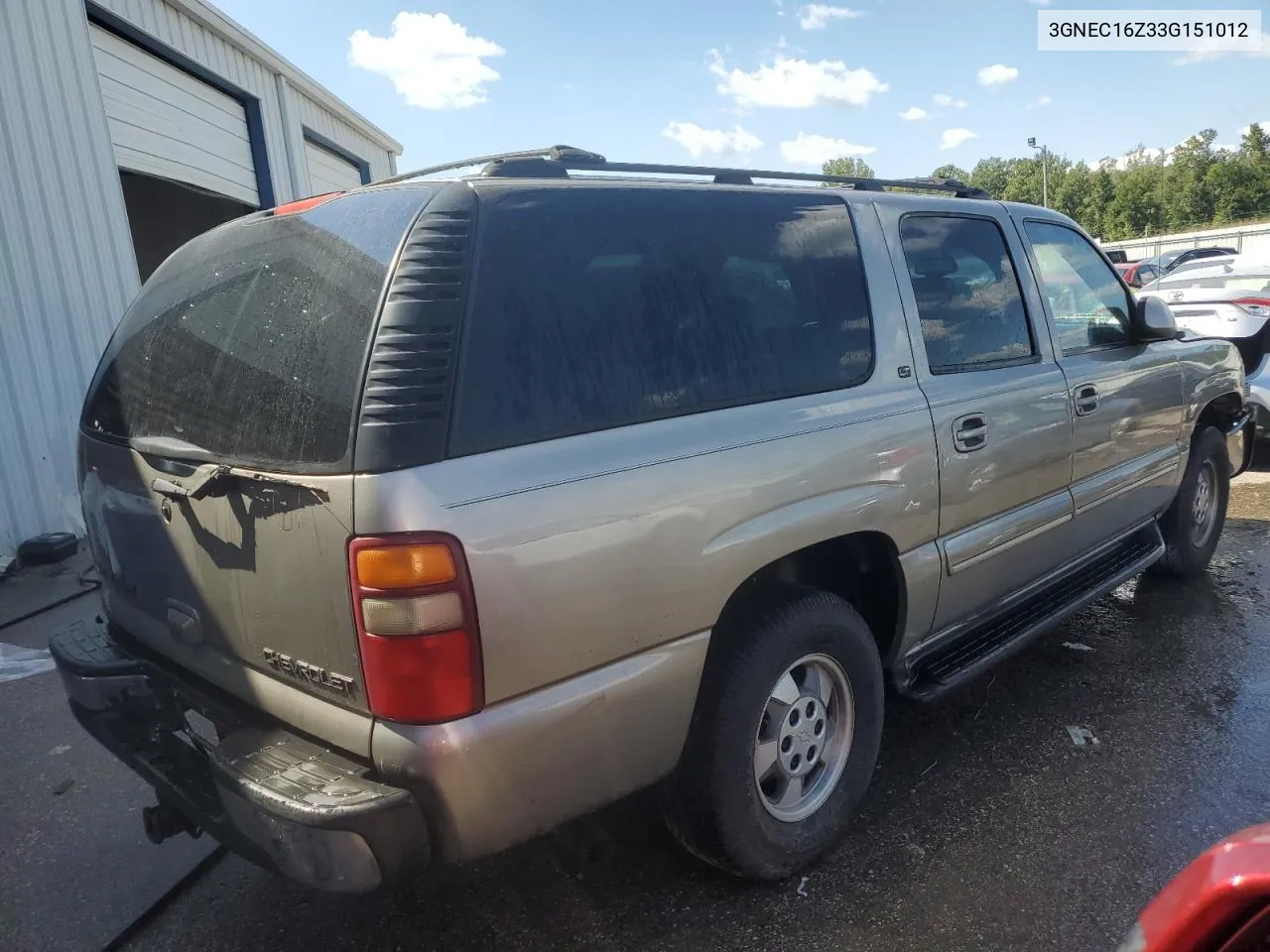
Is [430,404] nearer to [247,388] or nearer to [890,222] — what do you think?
[247,388]

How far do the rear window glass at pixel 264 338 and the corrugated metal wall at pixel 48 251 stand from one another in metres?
4.26

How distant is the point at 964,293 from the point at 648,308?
154 centimetres

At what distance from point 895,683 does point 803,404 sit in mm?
1071

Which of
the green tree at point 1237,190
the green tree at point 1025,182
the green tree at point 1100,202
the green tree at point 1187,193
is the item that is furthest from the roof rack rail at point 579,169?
the green tree at point 1025,182

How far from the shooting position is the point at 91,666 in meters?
2.35

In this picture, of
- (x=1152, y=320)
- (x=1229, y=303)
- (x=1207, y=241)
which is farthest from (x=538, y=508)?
(x=1207, y=241)

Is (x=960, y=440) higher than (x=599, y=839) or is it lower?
higher

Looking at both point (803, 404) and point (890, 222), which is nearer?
point (803, 404)

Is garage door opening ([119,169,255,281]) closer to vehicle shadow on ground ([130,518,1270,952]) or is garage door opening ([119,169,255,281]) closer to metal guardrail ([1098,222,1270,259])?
vehicle shadow on ground ([130,518,1270,952])

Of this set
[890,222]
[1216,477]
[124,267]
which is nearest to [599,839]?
[890,222]

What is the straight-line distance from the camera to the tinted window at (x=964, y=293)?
116 inches

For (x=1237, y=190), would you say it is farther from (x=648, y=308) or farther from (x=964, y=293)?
(x=648, y=308)

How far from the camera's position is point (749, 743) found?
7.39 ft

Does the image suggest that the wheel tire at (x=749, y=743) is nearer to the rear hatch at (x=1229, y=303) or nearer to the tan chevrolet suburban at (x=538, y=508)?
the tan chevrolet suburban at (x=538, y=508)
